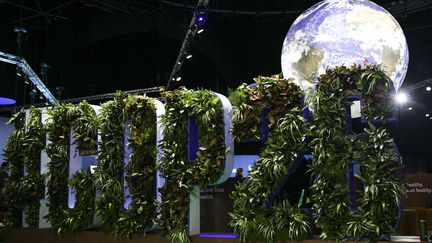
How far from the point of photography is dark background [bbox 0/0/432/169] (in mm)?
13633

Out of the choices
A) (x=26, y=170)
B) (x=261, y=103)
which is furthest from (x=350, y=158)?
(x=26, y=170)

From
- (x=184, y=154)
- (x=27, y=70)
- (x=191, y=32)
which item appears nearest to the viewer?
(x=184, y=154)

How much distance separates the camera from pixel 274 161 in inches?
173

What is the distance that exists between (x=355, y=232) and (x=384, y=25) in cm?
199

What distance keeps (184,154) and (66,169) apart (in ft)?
5.78

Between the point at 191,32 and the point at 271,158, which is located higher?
the point at 191,32

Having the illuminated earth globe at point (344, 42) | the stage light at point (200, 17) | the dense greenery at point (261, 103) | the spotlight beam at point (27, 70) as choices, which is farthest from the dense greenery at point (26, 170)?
the spotlight beam at point (27, 70)

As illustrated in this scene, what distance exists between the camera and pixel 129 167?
527 cm

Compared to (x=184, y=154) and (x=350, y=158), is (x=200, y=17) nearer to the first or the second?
(x=184, y=154)

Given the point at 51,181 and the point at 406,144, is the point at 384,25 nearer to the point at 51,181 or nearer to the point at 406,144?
the point at 51,181

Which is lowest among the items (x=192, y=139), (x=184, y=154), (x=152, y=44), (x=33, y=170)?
(x=33, y=170)

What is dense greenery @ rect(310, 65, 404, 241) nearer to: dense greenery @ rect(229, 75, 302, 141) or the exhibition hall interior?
the exhibition hall interior

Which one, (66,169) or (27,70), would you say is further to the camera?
(27,70)

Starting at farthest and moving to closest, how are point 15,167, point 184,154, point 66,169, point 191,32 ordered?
point 191,32
point 15,167
point 66,169
point 184,154
